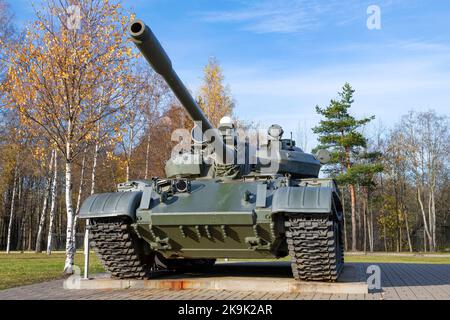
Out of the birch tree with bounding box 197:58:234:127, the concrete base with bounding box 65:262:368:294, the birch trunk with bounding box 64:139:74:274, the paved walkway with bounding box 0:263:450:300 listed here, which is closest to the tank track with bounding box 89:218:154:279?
the concrete base with bounding box 65:262:368:294

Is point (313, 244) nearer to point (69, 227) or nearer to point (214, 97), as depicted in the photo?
point (69, 227)

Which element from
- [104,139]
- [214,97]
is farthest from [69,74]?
[214,97]

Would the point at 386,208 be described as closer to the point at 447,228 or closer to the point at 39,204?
the point at 447,228

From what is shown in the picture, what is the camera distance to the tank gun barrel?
605 cm

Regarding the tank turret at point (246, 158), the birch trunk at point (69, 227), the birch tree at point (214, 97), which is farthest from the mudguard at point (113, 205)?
the birch tree at point (214, 97)

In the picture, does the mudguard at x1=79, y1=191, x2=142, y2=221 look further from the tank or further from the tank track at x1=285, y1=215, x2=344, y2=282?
the tank track at x1=285, y1=215, x2=344, y2=282

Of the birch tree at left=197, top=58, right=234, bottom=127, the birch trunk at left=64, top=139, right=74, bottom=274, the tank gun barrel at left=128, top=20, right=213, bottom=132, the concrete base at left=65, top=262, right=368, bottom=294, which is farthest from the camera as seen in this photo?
the birch tree at left=197, top=58, right=234, bottom=127

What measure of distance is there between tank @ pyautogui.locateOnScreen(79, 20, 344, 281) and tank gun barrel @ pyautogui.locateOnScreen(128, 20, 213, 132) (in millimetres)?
27

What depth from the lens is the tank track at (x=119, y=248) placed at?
30.5 feet

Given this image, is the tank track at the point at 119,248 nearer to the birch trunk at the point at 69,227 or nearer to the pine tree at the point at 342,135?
the birch trunk at the point at 69,227

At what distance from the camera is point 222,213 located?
858 cm

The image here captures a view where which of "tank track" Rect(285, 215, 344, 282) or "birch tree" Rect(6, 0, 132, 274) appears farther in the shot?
"birch tree" Rect(6, 0, 132, 274)

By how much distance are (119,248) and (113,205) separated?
88cm

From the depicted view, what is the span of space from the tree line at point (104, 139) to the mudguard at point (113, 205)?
410 centimetres
